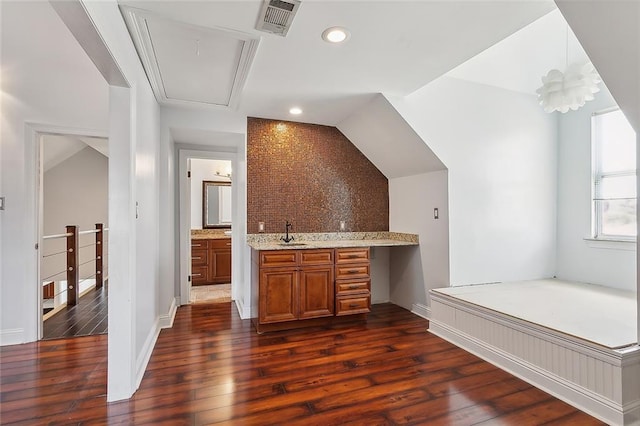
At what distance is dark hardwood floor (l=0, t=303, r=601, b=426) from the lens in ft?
5.92

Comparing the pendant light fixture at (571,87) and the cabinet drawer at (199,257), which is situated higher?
the pendant light fixture at (571,87)

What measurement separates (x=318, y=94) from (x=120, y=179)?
1.92m

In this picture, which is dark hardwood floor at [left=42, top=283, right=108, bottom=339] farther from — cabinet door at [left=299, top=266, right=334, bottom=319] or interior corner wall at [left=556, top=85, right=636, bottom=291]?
interior corner wall at [left=556, top=85, right=636, bottom=291]

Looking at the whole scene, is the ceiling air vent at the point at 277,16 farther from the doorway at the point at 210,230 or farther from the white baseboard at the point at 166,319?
the doorway at the point at 210,230

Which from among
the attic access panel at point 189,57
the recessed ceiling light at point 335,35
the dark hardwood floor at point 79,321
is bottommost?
the dark hardwood floor at point 79,321

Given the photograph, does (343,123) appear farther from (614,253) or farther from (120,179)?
(614,253)

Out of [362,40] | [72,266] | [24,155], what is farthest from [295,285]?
[72,266]

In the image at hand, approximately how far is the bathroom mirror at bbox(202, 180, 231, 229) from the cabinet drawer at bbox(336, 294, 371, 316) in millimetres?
3353

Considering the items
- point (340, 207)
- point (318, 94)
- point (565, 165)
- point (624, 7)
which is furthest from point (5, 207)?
point (565, 165)

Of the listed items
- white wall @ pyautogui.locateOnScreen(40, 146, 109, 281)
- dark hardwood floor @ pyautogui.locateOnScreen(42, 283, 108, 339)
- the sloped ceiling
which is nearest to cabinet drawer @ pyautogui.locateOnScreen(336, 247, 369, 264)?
the sloped ceiling

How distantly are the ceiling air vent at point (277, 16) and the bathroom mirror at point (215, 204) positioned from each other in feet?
14.2

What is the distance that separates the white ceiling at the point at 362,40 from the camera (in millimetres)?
1767

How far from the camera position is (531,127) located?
380cm

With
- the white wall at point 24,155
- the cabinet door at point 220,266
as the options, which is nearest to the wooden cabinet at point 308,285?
the white wall at point 24,155
